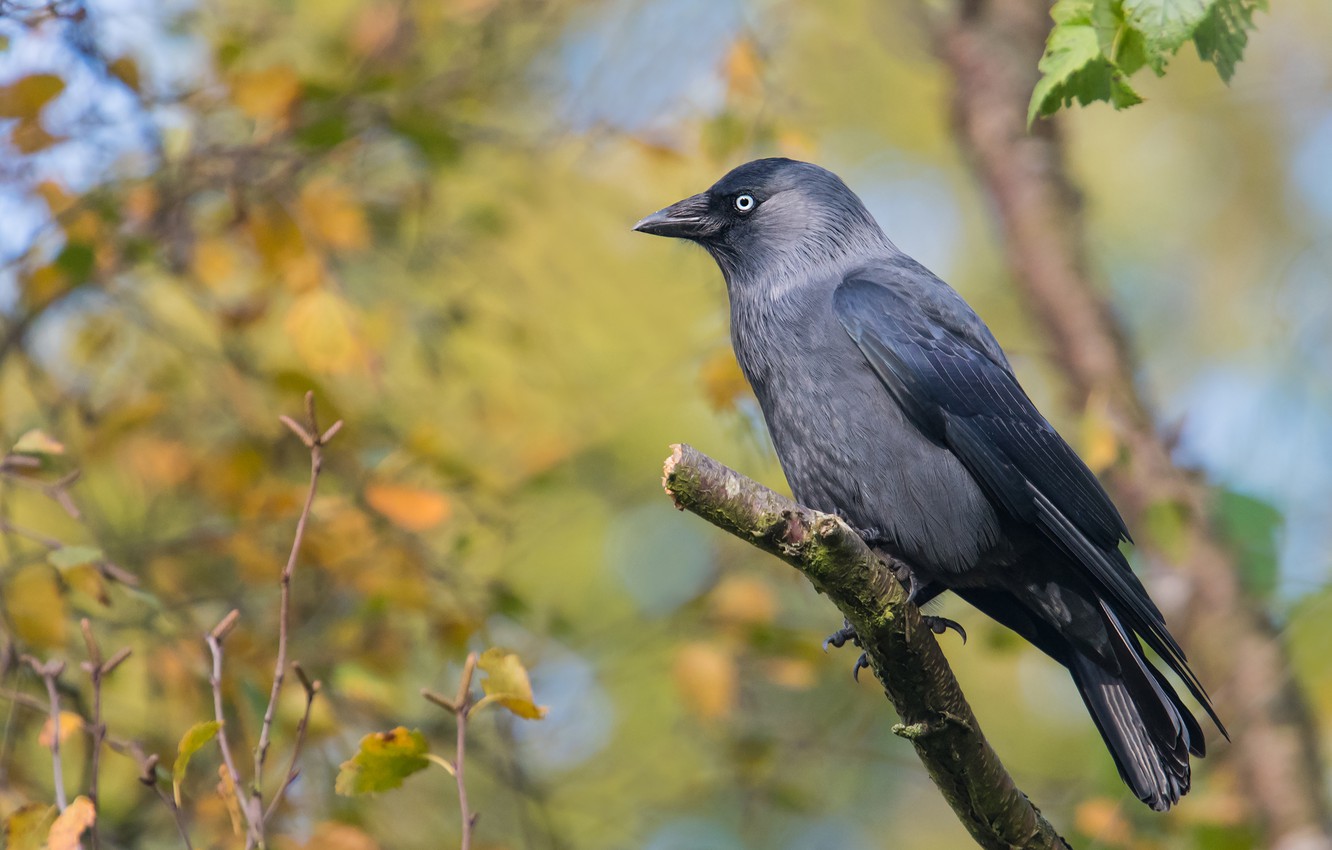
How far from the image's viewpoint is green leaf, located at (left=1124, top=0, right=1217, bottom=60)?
256 cm

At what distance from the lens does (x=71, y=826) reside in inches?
105

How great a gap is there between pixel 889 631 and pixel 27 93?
126 inches

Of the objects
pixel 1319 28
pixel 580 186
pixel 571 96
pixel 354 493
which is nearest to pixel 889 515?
pixel 354 493

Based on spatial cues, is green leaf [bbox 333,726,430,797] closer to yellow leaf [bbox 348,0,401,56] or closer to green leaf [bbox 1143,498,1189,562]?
green leaf [bbox 1143,498,1189,562]

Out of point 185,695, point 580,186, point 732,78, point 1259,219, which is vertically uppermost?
point 1259,219

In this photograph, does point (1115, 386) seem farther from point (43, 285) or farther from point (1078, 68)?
point (43, 285)

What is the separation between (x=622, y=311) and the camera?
29.7ft

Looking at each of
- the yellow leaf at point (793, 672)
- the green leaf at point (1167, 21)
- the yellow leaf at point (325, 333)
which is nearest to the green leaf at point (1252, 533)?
the yellow leaf at point (793, 672)

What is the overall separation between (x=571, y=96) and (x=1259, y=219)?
388 inches

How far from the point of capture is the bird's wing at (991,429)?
398 centimetres

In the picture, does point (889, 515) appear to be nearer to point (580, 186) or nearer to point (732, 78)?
point (732, 78)

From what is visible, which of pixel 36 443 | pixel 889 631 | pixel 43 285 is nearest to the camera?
pixel 889 631

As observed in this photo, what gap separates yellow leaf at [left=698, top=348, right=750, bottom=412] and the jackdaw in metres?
0.59

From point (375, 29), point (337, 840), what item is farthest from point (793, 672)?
point (375, 29)
